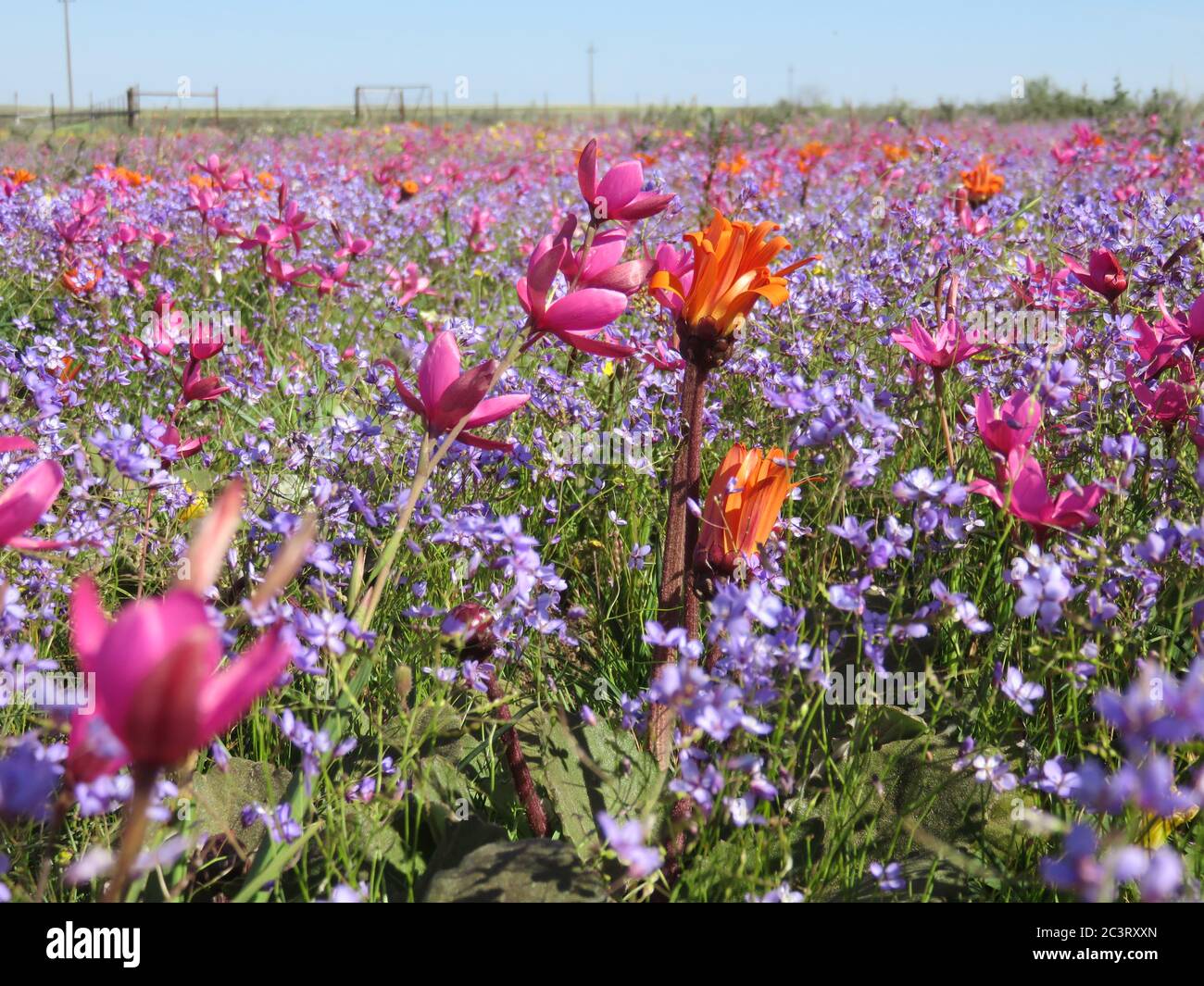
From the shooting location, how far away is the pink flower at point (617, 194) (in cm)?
148

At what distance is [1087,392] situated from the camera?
2.25 meters

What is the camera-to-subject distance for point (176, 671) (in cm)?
60

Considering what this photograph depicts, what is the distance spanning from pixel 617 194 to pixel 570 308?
0.25m

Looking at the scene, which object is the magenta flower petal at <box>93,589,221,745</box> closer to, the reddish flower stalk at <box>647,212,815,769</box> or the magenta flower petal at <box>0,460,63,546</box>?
the magenta flower petal at <box>0,460,63,546</box>

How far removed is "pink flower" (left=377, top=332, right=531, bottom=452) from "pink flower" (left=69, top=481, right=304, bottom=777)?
72 cm

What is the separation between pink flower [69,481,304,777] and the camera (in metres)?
0.60

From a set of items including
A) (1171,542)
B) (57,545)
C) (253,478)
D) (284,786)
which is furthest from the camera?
(253,478)

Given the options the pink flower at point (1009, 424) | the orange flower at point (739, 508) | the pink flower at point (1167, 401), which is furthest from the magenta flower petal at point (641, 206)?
the pink flower at point (1167, 401)

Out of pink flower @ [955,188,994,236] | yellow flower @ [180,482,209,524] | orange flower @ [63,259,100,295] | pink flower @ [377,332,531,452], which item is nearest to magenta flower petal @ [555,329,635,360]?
pink flower @ [377,332,531,452]

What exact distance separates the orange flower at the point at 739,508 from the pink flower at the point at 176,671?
0.94 metres

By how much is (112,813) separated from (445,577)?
70cm

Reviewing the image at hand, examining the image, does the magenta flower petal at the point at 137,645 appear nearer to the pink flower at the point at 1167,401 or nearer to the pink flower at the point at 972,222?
the pink flower at the point at 1167,401
